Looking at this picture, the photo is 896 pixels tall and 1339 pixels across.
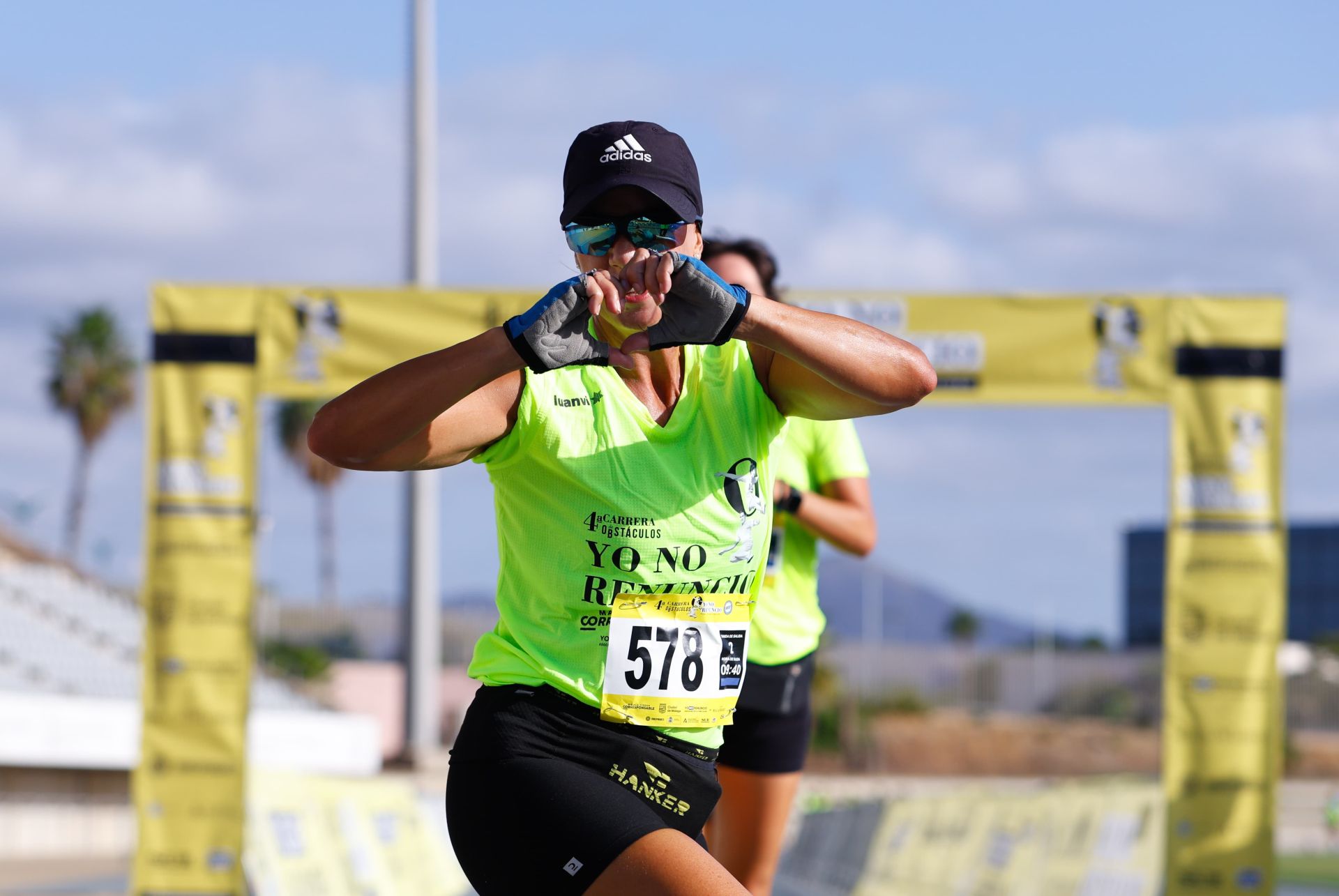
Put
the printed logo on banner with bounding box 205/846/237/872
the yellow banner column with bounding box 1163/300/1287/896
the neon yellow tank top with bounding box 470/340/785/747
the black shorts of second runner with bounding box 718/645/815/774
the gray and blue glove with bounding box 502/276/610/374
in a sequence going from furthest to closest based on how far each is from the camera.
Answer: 1. the printed logo on banner with bounding box 205/846/237/872
2. the yellow banner column with bounding box 1163/300/1287/896
3. the black shorts of second runner with bounding box 718/645/815/774
4. the neon yellow tank top with bounding box 470/340/785/747
5. the gray and blue glove with bounding box 502/276/610/374

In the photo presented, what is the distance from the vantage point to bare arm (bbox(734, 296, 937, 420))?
254 centimetres

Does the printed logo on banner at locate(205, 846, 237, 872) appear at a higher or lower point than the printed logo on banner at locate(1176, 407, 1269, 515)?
lower

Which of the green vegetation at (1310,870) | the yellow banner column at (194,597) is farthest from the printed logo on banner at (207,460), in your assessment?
the green vegetation at (1310,870)

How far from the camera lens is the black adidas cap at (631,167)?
8.49 ft

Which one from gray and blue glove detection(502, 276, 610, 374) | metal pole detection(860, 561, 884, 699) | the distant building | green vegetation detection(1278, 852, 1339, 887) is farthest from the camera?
the distant building

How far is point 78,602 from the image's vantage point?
97.8 feet

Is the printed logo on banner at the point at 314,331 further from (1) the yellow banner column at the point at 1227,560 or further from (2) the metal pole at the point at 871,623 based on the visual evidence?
(2) the metal pole at the point at 871,623

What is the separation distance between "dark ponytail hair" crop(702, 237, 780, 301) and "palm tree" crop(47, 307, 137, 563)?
47.4m

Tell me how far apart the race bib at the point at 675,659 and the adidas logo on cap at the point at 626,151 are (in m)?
0.72

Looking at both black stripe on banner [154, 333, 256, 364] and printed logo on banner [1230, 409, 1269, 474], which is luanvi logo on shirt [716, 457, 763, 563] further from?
black stripe on banner [154, 333, 256, 364]

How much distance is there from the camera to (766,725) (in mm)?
4418

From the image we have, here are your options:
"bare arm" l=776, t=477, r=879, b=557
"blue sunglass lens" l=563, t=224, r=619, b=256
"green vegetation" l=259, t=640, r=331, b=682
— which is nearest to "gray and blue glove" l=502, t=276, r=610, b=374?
"blue sunglass lens" l=563, t=224, r=619, b=256

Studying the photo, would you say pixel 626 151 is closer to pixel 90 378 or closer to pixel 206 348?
pixel 206 348

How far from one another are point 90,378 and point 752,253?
157 feet
